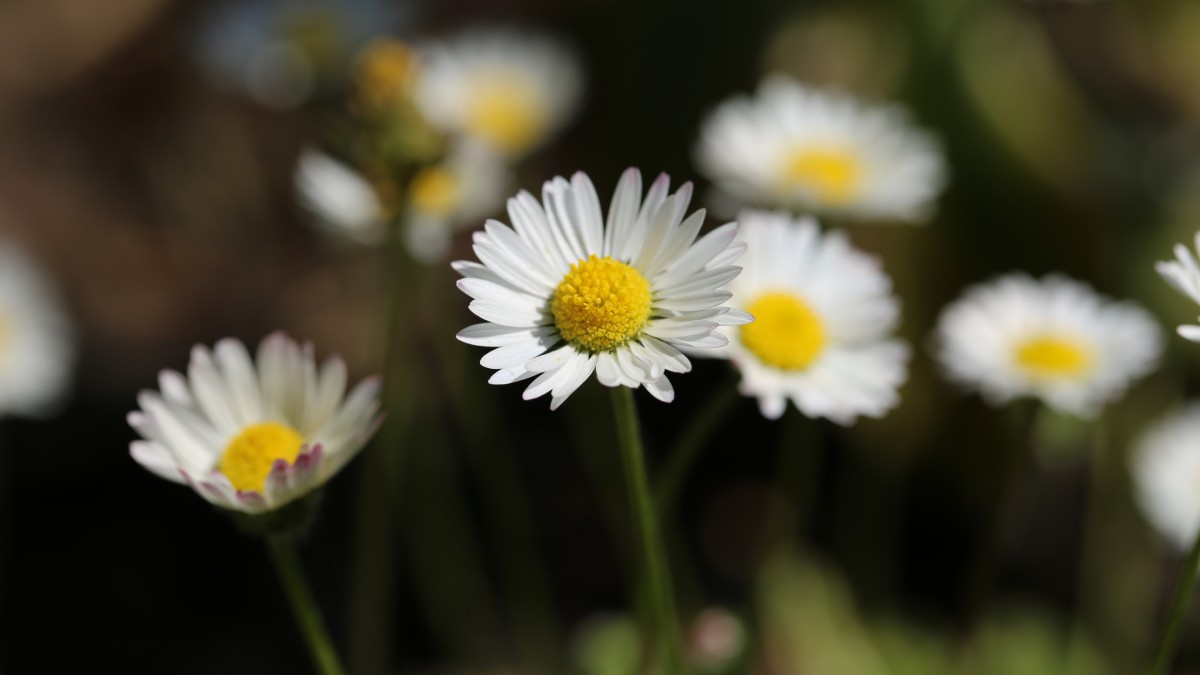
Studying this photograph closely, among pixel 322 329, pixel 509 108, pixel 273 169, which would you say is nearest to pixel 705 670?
pixel 509 108

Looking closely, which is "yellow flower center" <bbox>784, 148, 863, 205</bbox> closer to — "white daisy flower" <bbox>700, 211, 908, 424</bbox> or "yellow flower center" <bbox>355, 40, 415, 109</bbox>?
"white daisy flower" <bbox>700, 211, 908, 424</bbox>

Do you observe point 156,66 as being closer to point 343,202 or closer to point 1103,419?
point 343,202

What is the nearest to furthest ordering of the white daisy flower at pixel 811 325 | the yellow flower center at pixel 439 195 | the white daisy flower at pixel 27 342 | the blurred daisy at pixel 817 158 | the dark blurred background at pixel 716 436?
1. the white daisy flower at pixel 811 325
2. the blurred daisy at pixel 817 158
3. the yellow flower center at pixel 439 195
4. the white daisy flower at pixel 27 342
5. the dark blurred background at pixel 716 436

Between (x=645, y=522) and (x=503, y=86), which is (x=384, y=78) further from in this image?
(x=503, y=86)

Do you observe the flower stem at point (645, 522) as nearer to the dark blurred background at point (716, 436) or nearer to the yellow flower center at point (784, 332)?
the yellow flower center at point (784, 332)

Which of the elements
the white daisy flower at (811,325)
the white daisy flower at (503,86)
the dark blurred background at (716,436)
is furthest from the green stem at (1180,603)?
the white daisy flower at (503,86)
